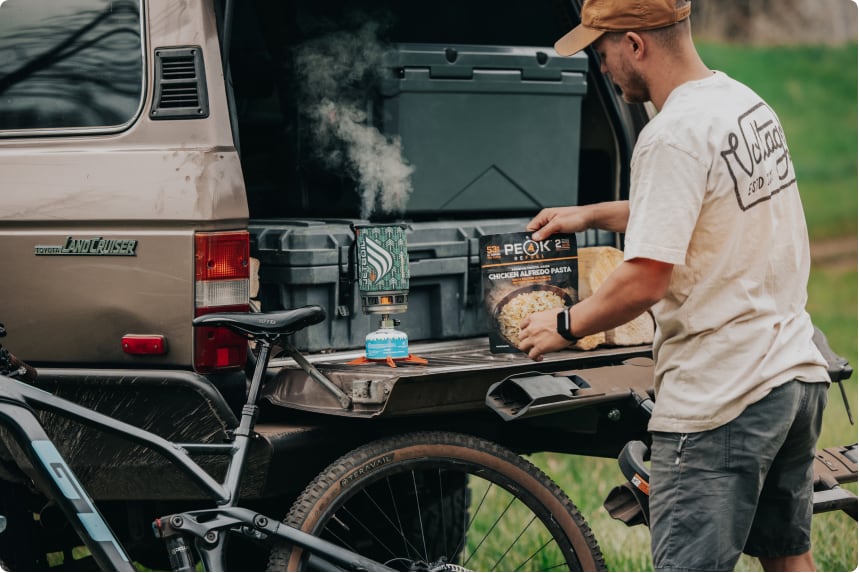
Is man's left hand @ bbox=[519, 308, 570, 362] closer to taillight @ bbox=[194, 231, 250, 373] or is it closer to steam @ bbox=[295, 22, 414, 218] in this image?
taillight @ bbox=[194, 231, 250, 373]

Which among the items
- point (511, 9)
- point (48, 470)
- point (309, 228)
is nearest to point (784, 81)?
point (511, 9)

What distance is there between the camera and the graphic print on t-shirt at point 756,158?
3.05 m

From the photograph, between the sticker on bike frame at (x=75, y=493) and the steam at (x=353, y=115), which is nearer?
the sticker on bike frame at (x=75, y=493)

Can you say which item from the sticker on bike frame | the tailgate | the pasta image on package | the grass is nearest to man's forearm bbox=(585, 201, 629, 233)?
the pasta image on package

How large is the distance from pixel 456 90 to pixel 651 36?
1554 mm

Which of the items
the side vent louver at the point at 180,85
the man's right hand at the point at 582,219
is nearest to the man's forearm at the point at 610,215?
the man's right hand at the point at 582,219

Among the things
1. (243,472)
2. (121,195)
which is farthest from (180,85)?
(243,472)

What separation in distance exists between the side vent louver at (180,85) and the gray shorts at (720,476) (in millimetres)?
1705

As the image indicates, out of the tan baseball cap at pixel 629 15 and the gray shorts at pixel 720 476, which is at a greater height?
the tan baseball cap at pixel 629 15

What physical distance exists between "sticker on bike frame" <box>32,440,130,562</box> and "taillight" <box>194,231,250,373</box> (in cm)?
52

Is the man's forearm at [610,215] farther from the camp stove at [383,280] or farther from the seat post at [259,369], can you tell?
the seat post at [259,369]

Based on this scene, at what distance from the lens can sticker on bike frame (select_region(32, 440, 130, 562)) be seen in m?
3.38

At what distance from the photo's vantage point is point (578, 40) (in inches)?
133

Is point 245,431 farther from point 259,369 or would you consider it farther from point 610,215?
point 610,215
